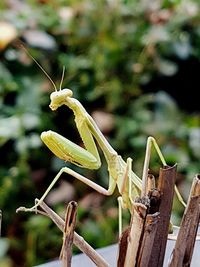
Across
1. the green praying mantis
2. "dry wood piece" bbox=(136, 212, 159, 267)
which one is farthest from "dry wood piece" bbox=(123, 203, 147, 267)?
the green praying mantis

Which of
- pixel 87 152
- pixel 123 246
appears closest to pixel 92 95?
pixel 87 152

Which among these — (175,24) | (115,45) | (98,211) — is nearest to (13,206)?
(98,211)

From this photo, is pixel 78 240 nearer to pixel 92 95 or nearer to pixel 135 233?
pixel 135 233

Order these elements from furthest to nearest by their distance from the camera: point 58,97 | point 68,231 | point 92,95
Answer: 1. point 92,95
2. point 58,97
3. point 68,231

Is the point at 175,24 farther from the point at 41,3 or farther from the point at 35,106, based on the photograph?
the point at 35,106

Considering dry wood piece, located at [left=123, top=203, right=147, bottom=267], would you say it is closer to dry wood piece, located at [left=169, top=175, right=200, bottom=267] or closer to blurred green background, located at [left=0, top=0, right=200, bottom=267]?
dry wood piece, located at [left=169, top=175, right=200, bottom=267]

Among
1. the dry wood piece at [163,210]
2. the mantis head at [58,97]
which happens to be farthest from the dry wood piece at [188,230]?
the mantis head at [58,97]
